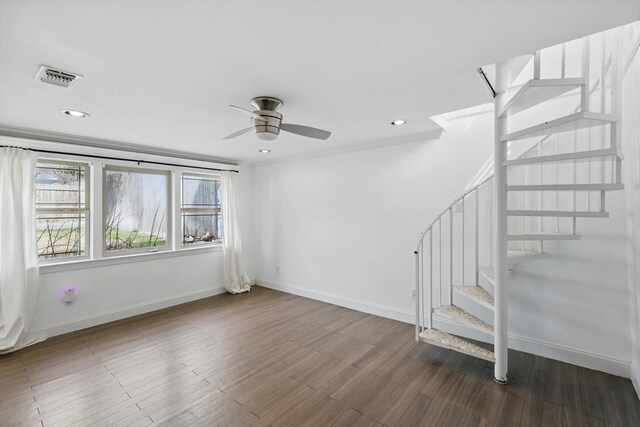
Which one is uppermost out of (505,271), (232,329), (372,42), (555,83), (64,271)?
(372,42)

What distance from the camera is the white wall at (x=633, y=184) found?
6.98 feet

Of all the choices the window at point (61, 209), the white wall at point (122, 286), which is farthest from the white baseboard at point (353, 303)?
the window at point (61, 209)

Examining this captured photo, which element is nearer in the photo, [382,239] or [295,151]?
[382,239]

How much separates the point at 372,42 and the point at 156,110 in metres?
2.06

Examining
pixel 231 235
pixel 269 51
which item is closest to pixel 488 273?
pixel 269 51

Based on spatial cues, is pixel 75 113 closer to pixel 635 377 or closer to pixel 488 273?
pixel 488 273

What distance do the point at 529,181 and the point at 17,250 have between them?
18.2 feet

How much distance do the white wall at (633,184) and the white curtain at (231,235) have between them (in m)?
4.85

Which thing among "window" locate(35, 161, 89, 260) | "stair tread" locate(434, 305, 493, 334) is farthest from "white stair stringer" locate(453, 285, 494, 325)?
"window" locate(35, 161, 89, 260)

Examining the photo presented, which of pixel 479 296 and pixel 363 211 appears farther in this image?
pixel 363 211

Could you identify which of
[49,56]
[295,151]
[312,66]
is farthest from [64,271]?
[312,66]

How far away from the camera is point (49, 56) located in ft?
5.50

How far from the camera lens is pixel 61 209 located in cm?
360

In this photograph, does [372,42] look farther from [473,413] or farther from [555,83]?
[473,413]
